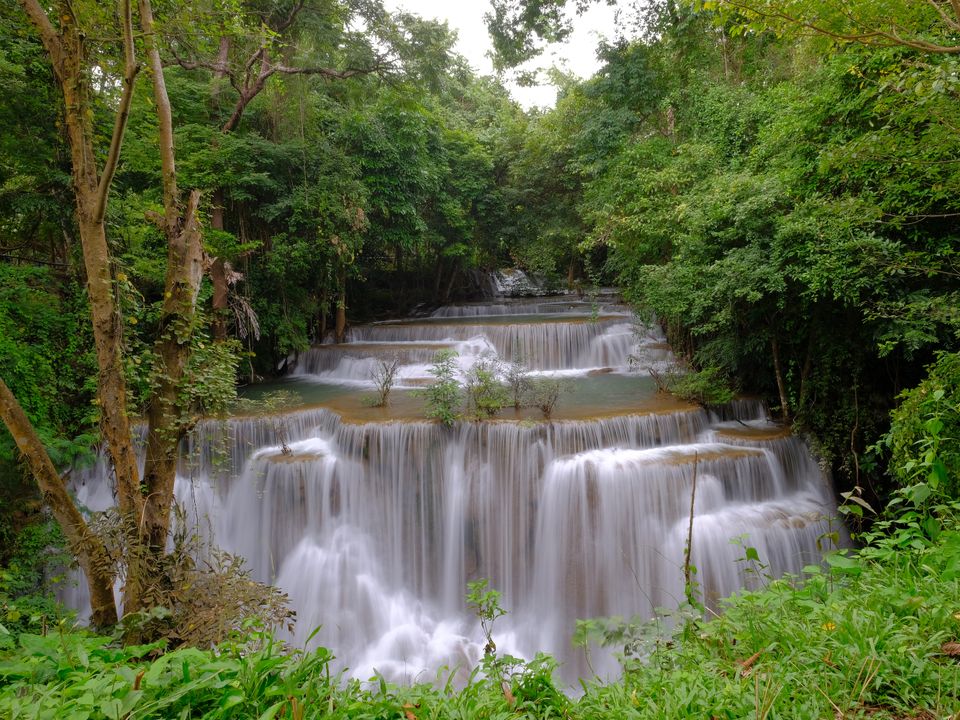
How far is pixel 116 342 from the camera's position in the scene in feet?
13.5

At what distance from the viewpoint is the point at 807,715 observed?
5.79ft

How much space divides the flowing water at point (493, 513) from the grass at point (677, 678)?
3.82 metres

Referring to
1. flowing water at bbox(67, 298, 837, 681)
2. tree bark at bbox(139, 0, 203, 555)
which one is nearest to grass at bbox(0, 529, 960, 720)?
tree bark at bbox(139, 0, 203, 555)

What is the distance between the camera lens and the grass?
5.97ft

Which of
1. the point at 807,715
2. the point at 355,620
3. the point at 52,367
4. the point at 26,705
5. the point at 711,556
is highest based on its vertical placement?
the point at 52,367

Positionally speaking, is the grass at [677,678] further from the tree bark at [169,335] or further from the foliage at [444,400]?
the foliage at [444,400]

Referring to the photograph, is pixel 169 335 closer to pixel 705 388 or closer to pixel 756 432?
pixel 705 388

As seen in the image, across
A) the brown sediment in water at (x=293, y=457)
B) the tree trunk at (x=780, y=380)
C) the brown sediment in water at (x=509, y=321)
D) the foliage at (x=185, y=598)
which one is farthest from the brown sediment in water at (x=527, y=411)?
the foliage at (x=185, y=598)

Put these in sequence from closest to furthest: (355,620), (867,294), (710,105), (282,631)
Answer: (282,631)
(867,294)
(355,620)
(710,105)

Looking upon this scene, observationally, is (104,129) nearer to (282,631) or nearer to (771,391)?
(282,631)

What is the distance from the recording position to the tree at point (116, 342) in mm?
3834

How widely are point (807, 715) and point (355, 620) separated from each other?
20.2ft

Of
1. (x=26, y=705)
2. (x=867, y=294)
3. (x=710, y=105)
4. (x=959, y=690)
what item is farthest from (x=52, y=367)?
(x=710, y=105)

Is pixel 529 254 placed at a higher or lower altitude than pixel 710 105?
lower
